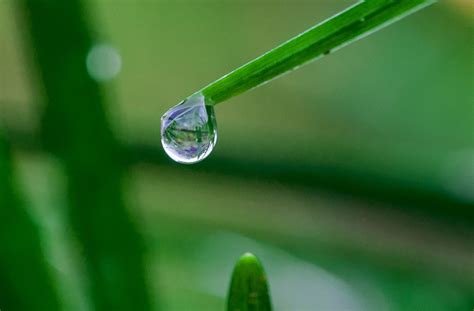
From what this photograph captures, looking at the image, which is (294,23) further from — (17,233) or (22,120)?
(17,233)

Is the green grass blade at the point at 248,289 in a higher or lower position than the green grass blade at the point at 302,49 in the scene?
lower

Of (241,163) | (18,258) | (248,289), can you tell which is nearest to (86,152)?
(18,258)

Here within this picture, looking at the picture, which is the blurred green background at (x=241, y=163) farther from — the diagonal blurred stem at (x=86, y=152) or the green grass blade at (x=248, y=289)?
the green grass blade at (x=248, y=289)

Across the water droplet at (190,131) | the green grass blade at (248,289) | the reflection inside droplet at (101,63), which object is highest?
the reflection inside droplet at (101,63)

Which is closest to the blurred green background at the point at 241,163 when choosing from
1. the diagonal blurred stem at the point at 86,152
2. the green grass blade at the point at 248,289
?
the diagonal blurred stem at the point at 86,152

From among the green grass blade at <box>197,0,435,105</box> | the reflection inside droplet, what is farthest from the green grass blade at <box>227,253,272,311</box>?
the reflection inside droplet

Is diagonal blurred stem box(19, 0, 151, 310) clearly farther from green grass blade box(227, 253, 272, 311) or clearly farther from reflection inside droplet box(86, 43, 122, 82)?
green grass blade box(227, 253, 272, 311)

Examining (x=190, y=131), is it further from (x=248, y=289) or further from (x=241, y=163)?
(x=241, y=163)
